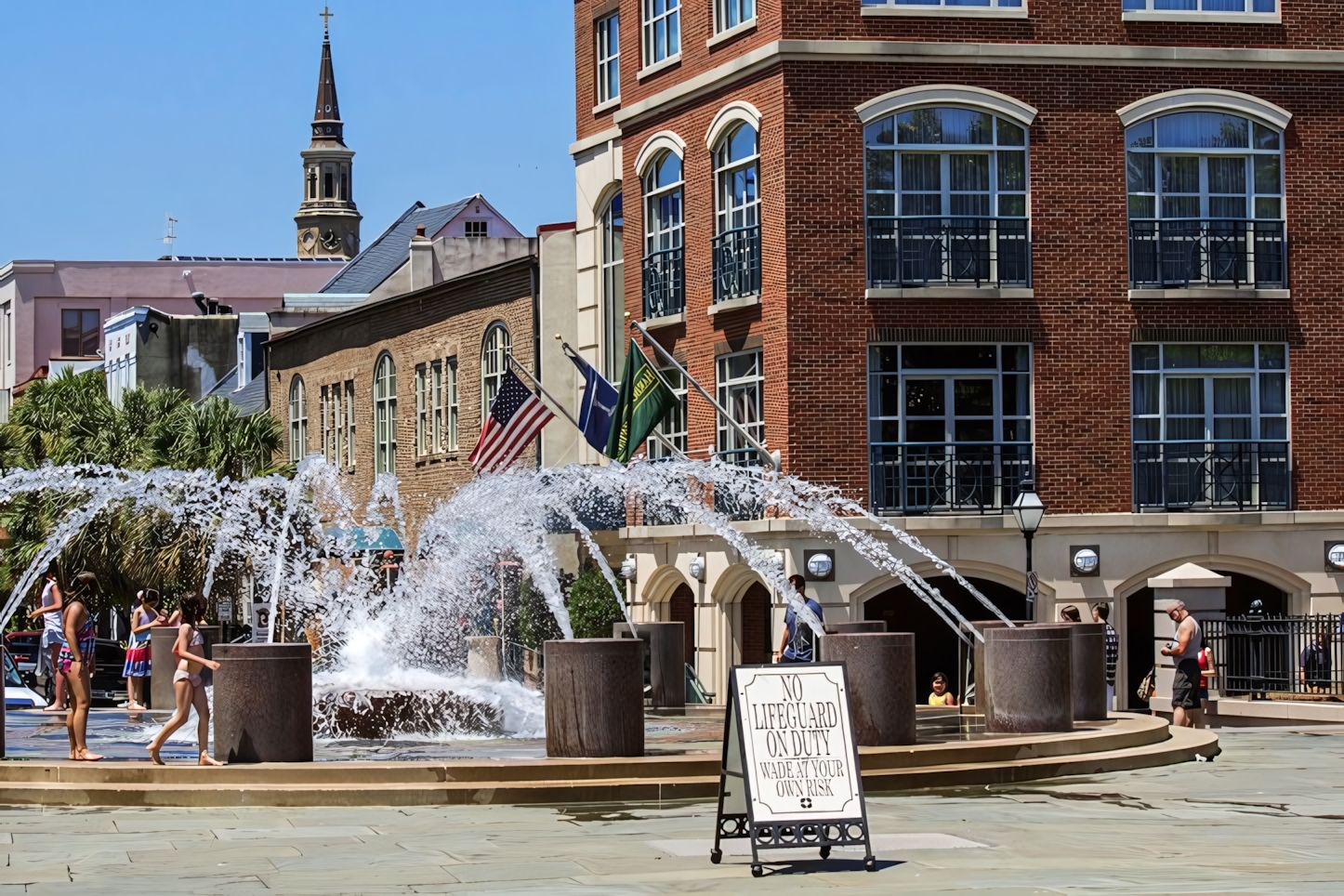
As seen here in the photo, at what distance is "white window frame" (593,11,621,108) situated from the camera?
138 feet

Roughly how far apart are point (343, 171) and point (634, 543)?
156 metres

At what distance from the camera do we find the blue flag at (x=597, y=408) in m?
38.0

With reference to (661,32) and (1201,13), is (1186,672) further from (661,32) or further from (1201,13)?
(661,32)

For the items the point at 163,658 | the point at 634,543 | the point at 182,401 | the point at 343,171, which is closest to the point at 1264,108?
the point at 634,543

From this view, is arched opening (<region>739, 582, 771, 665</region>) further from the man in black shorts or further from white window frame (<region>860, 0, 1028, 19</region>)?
the man in black shorts

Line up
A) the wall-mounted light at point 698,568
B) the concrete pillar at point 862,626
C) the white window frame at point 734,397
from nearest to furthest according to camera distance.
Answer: the concrete pillar at point 862,626, the white window frame at point 734,397, the wall-mounted light at point 698,568

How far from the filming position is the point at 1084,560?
34938 mm

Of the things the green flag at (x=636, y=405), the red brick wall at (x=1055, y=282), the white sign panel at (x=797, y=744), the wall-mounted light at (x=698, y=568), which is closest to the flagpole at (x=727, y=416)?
the green flag at (x=636, y=405)

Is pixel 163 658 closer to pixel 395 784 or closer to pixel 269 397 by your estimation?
pixel 395 784

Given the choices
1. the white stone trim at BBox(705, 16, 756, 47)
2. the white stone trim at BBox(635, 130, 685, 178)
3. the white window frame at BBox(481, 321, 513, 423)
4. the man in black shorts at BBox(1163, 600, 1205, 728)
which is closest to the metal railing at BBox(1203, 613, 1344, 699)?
the man in black shorts at BBox(1163, 600, 1205, 728)

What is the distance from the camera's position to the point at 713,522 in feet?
112

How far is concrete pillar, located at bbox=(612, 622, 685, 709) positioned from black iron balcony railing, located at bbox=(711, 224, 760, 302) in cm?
868

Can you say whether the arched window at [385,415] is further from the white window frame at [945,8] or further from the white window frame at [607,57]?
the white window frame at [945,8]

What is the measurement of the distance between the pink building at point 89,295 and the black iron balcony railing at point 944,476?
65381 millimetres
